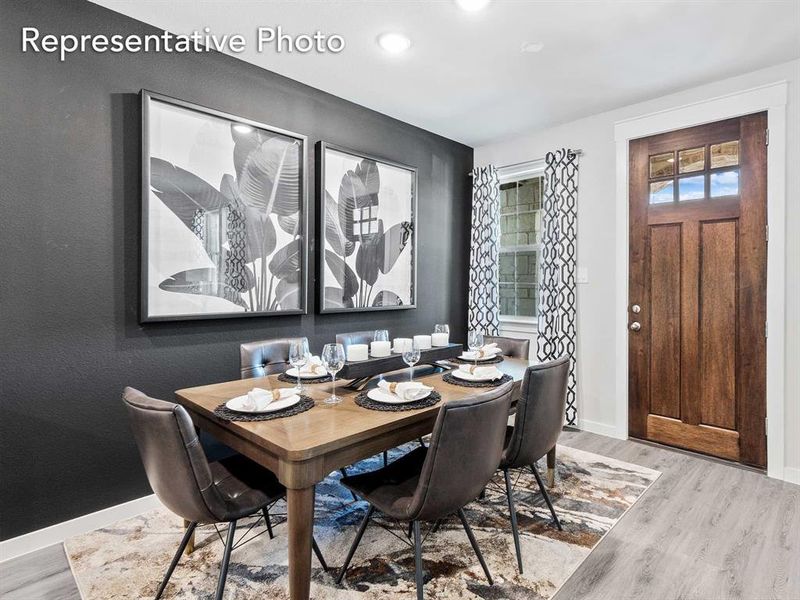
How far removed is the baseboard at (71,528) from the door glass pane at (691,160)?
4197 millimetres

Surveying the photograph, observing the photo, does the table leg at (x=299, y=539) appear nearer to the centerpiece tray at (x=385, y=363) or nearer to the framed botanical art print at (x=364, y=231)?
the centerpiece tray at (x=385, y=363)

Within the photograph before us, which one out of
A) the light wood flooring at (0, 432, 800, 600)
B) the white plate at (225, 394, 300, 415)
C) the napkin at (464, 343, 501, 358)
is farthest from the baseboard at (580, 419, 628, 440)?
the white plate at (225, 394, 300, 415)

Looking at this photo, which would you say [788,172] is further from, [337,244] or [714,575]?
[337,244]

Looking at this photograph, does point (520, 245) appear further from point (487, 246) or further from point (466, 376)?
point (466, 376)

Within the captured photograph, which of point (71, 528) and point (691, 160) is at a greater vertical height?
point (691, 160)

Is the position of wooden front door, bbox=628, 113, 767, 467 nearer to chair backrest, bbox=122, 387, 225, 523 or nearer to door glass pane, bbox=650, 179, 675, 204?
door glass pane, bbox=650, 179, 675, 204

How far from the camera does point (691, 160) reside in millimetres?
3166

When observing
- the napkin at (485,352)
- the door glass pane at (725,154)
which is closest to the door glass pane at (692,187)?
the door glass pane at (725,154)

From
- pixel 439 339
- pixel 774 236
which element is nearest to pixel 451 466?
pixel 439 339

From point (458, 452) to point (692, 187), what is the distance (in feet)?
9.63

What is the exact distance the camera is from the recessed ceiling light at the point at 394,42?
2.48 meters

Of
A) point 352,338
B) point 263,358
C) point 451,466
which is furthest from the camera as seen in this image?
point 352,338

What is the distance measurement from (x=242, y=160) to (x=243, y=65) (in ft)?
2.06

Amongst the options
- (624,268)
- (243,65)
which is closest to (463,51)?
(243,65)
